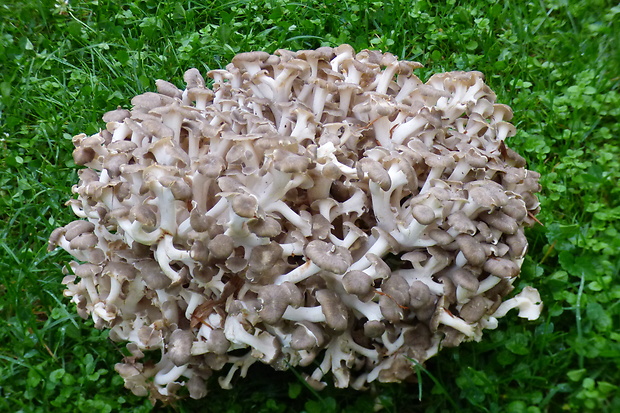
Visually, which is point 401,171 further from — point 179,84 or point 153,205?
point 179,84

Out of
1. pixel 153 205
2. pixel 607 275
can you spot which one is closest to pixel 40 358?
pixel 153 205

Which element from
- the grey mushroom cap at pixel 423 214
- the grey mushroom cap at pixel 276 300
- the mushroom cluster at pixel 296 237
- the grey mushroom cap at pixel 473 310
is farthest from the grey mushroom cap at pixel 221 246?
the grey mushroom cap at pixel 473 310

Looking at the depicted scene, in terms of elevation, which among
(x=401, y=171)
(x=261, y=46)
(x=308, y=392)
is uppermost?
(x=401, y=171)

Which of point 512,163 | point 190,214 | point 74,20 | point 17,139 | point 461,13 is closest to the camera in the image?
point 190,214

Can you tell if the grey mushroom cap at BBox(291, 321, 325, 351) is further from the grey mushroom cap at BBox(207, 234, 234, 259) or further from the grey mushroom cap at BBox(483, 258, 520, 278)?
the grey mushroom cap at BBox(483, 258, 520, 278)

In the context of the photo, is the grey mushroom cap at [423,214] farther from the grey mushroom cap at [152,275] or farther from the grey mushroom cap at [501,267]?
the grey mushroom cap at [152,275]

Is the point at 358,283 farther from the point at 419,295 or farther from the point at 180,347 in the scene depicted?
the point at 180,347
